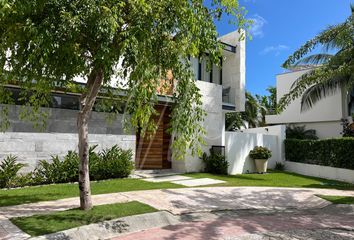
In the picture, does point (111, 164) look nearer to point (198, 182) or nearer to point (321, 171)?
point (198, 182)

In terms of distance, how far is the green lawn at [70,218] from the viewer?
19.0ft

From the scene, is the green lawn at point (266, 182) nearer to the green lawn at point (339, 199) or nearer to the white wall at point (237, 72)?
the green lawn at point (339, 199)

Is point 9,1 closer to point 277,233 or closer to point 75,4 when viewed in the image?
point 75,4

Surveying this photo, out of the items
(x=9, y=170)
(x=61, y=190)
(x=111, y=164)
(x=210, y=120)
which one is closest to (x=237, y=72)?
(x=210, y=120)

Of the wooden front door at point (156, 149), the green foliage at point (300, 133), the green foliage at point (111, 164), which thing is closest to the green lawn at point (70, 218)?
the green foliage at point (111, 164)

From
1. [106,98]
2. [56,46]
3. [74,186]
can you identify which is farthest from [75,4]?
[74,186]

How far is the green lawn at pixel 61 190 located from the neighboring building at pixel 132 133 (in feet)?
4.75

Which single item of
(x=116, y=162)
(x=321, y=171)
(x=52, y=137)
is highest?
(x=52, y=137)

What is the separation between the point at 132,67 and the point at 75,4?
1.34m

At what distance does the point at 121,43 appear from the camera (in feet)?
18.1

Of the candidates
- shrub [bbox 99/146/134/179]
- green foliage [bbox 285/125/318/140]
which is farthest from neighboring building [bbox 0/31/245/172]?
green foliage [bbox 285/125/318/140]

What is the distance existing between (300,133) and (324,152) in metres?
7.13

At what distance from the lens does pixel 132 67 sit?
581cm

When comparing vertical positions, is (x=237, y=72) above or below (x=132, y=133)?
above
